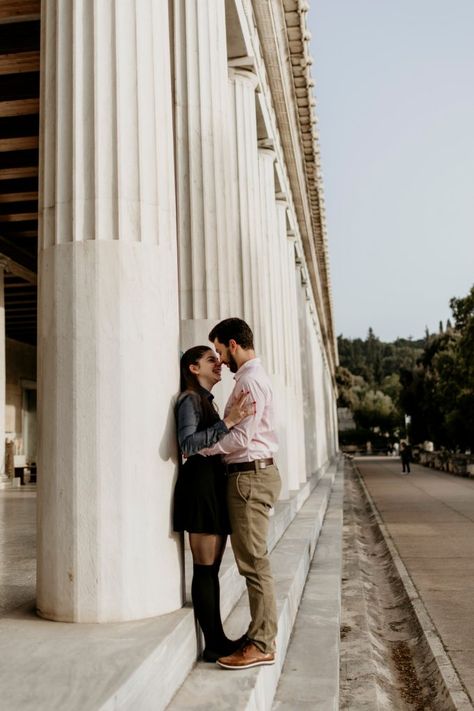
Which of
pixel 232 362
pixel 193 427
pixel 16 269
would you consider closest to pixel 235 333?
pixel 232 362

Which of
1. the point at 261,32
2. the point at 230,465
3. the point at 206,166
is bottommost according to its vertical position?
the point at 230,465

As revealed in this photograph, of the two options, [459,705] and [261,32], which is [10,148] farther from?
[459,705]

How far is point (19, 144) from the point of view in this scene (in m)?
13.5

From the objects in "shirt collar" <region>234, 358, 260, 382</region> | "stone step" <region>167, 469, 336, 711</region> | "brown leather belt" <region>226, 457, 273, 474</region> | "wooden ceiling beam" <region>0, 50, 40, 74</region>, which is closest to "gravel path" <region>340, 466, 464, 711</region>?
"stone step" <region>167, 469, 336, 711</region>

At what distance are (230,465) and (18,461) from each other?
22595mm

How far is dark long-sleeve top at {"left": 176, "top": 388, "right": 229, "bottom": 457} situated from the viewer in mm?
3873

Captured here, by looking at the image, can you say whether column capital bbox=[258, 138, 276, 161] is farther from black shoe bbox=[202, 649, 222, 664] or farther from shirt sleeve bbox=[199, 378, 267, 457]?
black shoe bbox=[202, 649, 222, 664]

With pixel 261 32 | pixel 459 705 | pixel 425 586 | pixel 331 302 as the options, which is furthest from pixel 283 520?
pixel 331 302

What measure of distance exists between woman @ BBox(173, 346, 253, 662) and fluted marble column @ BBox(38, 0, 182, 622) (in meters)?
0.16

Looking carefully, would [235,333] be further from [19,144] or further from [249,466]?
[19,144]

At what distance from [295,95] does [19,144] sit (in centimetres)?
687

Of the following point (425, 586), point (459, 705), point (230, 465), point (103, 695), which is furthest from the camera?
point (425, 586)

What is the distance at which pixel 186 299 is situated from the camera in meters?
7.64

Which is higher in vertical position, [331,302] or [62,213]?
[331,302]
